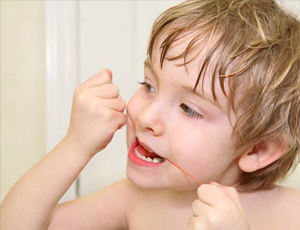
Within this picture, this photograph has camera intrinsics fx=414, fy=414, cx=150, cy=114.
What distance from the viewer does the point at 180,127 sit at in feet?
2.58

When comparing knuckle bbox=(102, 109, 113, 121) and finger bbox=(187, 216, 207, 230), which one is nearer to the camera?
finger bbox=(187, 216, 207, 230)

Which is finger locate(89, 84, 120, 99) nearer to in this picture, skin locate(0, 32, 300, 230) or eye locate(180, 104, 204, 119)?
skin locate(0, 32, 300, 230)

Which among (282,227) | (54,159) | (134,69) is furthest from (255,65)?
(134,69)

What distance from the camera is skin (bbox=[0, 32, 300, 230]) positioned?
2.54ft

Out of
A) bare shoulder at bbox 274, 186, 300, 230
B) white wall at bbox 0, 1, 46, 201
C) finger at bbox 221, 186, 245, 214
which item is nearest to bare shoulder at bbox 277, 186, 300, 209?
bare shoulder at bbox 274, 186, 300, 230

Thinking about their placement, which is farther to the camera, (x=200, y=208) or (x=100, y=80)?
(x=100, y=80)

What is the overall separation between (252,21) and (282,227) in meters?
0.42

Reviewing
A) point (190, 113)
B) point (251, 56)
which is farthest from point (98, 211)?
point (251, 56)

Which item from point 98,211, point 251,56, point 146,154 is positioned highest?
point 251,56

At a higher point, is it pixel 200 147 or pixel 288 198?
pixel 200 147

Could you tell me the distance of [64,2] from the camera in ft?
A: 4.57

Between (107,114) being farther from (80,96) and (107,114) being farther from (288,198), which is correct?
(288,198)

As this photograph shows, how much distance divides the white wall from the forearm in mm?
523

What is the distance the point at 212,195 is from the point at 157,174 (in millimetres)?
154
